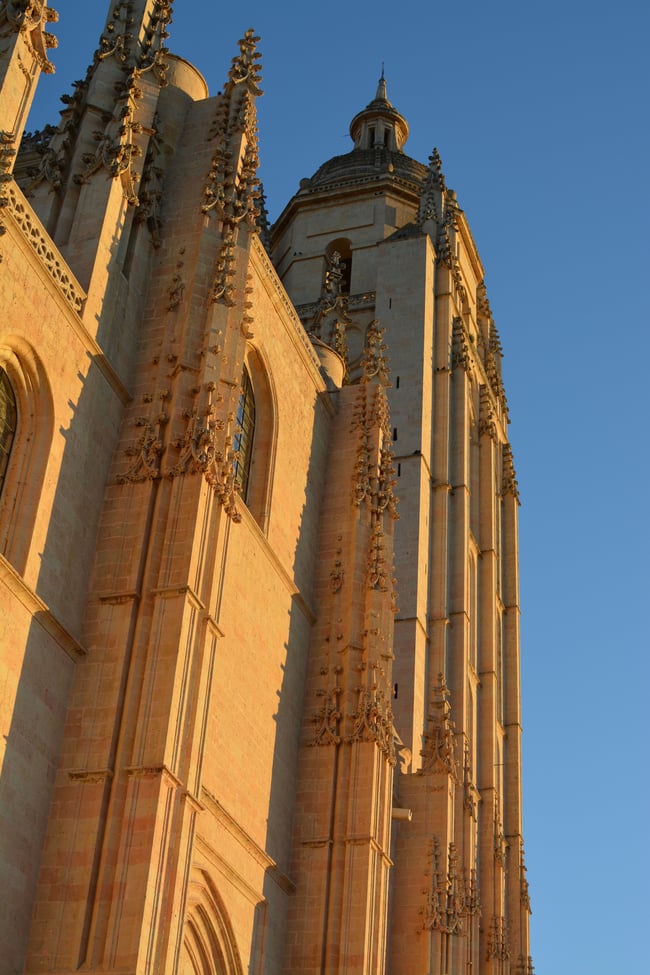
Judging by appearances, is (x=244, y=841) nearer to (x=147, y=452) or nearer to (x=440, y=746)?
(x=147, y=452)

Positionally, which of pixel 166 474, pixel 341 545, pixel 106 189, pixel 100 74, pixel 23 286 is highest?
pixel 100 74

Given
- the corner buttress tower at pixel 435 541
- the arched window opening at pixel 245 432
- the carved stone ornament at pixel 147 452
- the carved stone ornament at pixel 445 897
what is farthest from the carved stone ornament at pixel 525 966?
the carved stone ornament at pixel 147 452

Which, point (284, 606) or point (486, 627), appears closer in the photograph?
point (284, 606)

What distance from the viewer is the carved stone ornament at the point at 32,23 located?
18062mm

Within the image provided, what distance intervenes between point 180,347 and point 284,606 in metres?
5.37

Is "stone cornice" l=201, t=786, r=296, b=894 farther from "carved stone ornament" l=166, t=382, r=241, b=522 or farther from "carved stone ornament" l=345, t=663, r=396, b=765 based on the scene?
"carved stone ornament" l=166, t=382, r=241, b=522

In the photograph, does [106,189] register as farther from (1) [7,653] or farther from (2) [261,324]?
(1) [7,653]

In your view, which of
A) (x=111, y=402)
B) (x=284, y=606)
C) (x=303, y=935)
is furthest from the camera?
(x=284, y=606)

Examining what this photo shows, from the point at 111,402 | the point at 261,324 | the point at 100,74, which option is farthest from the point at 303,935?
the point at 100,74

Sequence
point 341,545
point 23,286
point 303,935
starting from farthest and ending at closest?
point 341,545
point 303,935
point 23,286

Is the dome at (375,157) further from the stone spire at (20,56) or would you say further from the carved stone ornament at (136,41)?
Result: the stone spire at (20,56)

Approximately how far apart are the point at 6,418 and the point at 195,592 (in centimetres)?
318

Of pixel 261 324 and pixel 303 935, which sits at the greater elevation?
pixel 261 324

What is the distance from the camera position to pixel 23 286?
1805 centimetres
